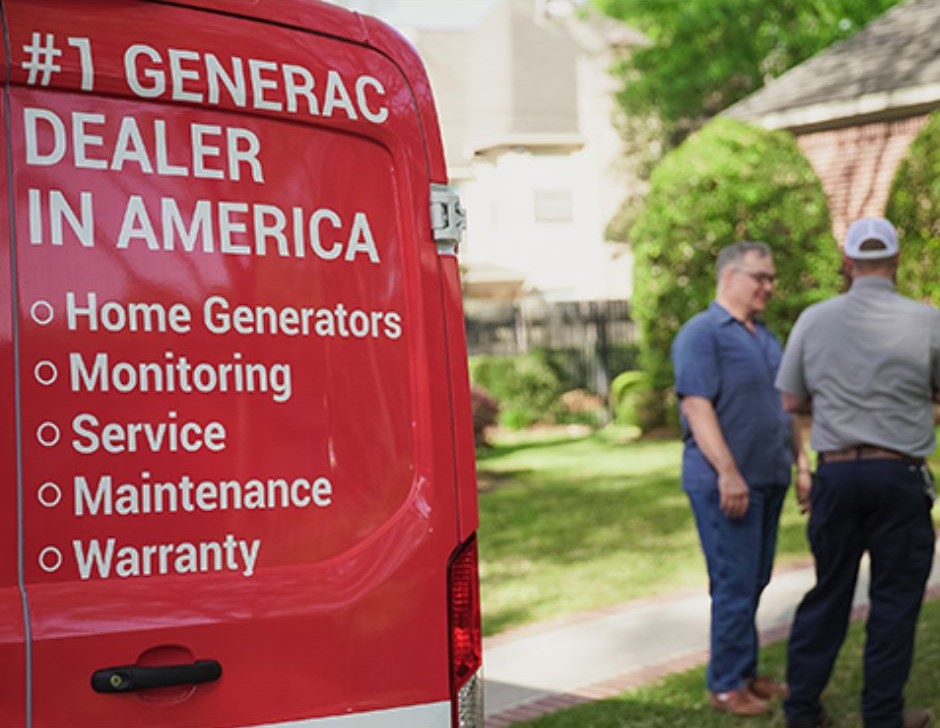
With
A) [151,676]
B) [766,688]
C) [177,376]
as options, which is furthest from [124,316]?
[766,688]

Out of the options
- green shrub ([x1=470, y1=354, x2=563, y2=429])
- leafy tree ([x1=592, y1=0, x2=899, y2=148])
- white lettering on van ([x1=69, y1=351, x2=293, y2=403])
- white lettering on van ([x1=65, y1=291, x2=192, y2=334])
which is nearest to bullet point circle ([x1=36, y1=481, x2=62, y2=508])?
white lettering on van ([x1=69, y1=351, x2=293, y2=403])

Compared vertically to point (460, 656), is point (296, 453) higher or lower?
higher

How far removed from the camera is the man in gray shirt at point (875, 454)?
5.71 metres

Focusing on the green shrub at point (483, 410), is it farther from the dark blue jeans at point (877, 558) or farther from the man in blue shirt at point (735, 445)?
the dark blue jeans at point (877, 558)

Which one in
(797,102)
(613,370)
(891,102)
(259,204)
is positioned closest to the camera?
(259,204)

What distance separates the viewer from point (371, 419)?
123 inches

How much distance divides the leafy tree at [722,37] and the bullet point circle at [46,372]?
94.8 ft

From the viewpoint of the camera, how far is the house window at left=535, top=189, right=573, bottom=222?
1692 inches

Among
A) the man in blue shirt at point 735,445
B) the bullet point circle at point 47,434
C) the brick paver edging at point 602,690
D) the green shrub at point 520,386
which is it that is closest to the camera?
the bullet point circle at point 47,434

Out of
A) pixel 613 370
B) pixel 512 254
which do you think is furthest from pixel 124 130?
pixel 512 254

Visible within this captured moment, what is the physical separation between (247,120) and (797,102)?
18996 millimetres

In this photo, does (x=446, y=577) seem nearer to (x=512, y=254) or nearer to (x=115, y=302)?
(x=115, y=302)

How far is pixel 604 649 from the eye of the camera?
8047 millimetres

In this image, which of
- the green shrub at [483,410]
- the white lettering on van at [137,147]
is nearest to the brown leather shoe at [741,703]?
the white lettering on van at [137,147]
